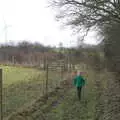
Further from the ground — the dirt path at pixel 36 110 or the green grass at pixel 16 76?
the green grass at pixel 16 76

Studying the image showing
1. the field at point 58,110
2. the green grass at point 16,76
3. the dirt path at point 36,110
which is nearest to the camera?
the dirt path at point 36,110

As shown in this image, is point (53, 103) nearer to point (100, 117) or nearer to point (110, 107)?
point (110, 107)

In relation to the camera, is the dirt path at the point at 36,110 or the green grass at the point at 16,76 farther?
the green grass at the point at 16,76

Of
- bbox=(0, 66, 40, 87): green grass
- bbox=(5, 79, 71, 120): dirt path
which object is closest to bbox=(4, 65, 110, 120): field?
bbox=(5, 79, 71, 120): dirt path

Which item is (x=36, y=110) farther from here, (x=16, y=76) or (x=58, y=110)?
(x=16, y=76)

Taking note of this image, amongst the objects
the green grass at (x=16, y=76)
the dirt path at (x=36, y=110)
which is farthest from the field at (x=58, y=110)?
the green grass at (x=16, y=76)

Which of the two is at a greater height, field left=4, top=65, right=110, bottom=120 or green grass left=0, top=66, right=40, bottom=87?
green grass left=0, top=66, right=40, bottom=87

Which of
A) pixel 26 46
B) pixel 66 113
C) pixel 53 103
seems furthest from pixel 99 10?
pixel 26 46

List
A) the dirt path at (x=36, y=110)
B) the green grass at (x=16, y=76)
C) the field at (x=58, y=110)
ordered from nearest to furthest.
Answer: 1. the dirt path at (x=36, y=110)
2. the field at (x=58, y=110)
3. the green grass at (x=16, y=76)

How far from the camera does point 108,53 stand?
149 feet

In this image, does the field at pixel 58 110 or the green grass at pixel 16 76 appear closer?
the field at pixel 58 110

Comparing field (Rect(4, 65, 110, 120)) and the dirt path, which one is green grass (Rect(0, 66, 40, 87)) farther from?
field (Rect(4, 65, 110, 120))

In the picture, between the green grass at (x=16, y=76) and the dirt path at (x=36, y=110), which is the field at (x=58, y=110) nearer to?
the dirt path at (x=36, y=110)

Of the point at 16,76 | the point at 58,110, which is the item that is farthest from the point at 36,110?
the point at 16,76
